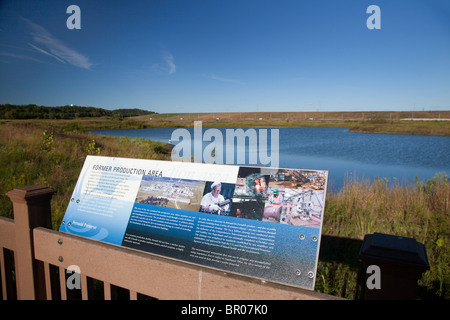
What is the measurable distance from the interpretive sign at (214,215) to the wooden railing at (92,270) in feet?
0.33

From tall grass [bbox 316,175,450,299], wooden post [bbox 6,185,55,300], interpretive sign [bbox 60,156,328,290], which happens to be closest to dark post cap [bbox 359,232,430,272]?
interpretive sign [bbox 60,156,328,290]

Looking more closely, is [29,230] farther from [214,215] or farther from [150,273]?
[214,215]

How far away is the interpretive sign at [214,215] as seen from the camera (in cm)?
126

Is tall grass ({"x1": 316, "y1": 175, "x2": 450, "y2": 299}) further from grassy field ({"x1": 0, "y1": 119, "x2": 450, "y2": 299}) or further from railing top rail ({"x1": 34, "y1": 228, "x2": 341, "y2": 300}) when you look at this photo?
railing top rail ({"x1": 34, "y1": 228, "x2": 341, "y2": 300})

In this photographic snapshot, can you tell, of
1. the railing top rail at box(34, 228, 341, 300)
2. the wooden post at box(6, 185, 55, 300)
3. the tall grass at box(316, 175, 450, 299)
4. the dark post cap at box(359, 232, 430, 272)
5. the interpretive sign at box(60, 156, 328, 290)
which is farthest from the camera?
the tall grass at box(316, 175, 450, 299)

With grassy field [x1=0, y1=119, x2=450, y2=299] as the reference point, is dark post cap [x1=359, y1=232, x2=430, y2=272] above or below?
above

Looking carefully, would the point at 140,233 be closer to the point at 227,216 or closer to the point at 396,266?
the point at 227,216

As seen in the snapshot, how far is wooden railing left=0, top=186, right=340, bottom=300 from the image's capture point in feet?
3.87

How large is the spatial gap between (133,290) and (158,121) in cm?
4873

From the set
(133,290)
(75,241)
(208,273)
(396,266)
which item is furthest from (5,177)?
(396,266)

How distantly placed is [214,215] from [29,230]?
45.8 inches

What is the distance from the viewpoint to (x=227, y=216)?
1.41 m

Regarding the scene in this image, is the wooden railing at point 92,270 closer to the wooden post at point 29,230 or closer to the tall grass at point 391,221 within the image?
the wooden post at point 29,230

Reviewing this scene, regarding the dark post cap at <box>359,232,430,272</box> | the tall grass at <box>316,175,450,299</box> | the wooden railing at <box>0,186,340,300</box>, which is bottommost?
the tall grass at <box>316,175,450,299</box>
